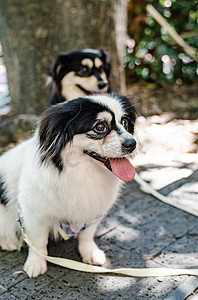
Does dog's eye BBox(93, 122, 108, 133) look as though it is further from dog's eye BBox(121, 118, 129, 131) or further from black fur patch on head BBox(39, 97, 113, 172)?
dog's eye BBox(121, 118, 129, 131)

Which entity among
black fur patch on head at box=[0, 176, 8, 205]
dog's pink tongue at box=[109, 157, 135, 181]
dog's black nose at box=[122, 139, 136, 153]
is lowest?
black fur patch on head at box=[0, 176, 8, 205]

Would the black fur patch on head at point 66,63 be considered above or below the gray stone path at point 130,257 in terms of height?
above

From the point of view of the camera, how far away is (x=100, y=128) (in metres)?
1.97

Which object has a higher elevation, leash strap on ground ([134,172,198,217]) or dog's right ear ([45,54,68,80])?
dog's right ear ([45,54,68,80])

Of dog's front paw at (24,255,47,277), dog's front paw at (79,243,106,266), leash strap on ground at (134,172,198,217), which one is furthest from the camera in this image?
leash strap on ground at (134,172,198,217)

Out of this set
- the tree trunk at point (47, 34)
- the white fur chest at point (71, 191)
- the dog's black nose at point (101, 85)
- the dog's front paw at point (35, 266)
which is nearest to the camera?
the white fur chest at point (71, 191)

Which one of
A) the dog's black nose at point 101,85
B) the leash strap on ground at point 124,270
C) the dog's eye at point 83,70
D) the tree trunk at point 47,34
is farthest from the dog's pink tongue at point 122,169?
the tree trunk at point 47,34

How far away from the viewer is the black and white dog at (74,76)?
3.49 m

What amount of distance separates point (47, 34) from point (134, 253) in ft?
10.7

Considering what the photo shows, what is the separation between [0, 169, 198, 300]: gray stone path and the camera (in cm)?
208

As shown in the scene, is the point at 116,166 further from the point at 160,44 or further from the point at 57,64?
the point at 160,44

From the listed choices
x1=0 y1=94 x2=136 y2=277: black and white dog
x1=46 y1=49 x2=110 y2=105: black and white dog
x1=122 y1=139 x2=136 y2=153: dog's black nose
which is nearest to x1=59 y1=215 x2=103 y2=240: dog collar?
x1=0 y1=94 x2=136 y2=277: black and white dog

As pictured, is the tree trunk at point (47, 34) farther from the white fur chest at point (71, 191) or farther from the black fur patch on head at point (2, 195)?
the white fur chest at point (71, 191)

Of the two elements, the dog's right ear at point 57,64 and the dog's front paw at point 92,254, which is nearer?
the dog's front paw at point 92,254
